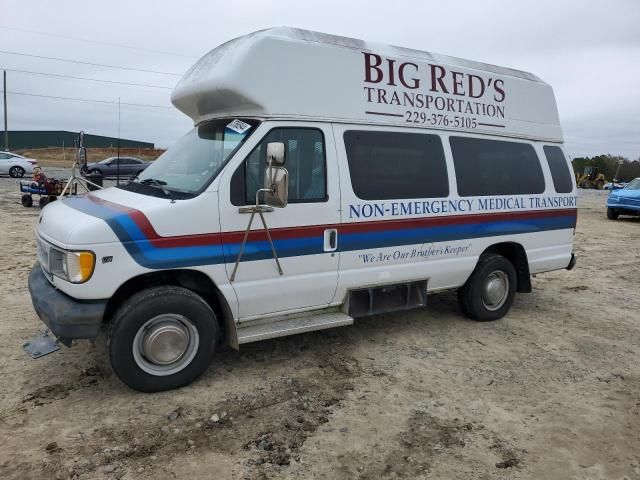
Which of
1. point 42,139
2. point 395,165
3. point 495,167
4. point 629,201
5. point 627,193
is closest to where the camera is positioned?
point 395,165

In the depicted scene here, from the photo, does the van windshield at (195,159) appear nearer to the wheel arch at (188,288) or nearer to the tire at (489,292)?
the wheel arch at (188,288)

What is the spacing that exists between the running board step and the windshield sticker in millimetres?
1642

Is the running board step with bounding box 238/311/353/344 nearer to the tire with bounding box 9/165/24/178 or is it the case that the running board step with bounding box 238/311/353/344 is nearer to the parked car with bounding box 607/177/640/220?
the parked car with bounding box 607/177/640/220

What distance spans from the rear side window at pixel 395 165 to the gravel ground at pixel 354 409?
5.16 ft

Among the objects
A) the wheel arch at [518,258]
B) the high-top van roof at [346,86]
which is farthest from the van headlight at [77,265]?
the wheel arch at [518,258]

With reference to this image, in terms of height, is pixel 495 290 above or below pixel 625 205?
below

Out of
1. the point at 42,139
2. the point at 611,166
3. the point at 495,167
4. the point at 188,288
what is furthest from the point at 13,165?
the point at 611,166

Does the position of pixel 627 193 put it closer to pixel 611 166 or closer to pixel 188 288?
pixel 188 288

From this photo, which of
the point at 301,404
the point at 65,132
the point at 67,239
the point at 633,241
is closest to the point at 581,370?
the point at 301,404

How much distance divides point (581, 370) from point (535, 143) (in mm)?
2865

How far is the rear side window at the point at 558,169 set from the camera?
21.0 ft

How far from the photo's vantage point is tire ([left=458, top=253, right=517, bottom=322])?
19.2 ft

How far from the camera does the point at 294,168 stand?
4.43m

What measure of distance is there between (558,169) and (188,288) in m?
4.89
